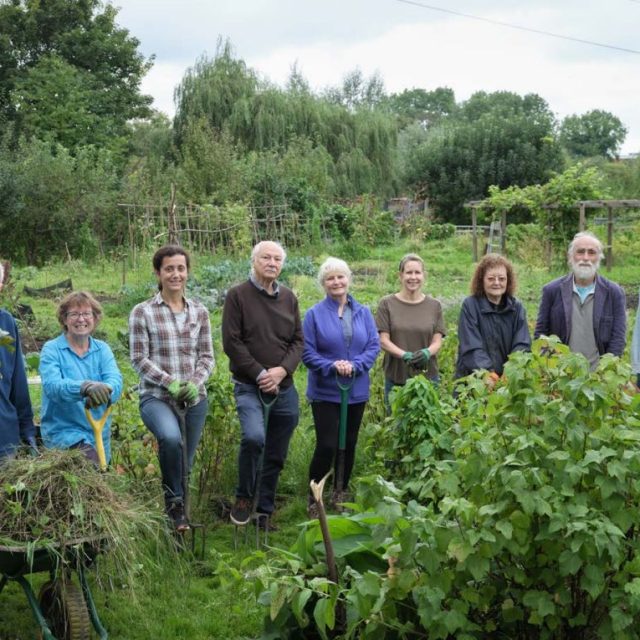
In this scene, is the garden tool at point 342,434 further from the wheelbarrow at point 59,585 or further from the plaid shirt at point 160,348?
the wheelbarrow at point 59,585

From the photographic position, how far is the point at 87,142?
32.6 m

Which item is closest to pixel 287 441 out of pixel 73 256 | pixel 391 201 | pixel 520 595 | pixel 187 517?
pixel 187 517

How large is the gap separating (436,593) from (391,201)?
34160 mm

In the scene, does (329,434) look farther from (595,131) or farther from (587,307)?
(595,131)

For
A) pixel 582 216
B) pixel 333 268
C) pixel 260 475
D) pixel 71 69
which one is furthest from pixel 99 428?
pixel 71 69

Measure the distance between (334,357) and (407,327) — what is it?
58 cm

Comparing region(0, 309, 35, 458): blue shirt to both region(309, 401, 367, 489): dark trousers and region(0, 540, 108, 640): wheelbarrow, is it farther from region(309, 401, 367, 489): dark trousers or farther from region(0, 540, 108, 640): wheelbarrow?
region(309, 401, 367, 489): dark trousers

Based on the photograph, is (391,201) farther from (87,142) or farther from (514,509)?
(514,509)

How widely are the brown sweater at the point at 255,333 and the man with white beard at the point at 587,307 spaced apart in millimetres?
1684

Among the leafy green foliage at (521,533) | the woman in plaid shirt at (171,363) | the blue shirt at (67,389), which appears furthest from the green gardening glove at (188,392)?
the leafy green foliage at (521,533)

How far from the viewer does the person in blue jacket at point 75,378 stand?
4672 mm

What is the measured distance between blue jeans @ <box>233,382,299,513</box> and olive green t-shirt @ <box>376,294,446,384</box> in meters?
0.86

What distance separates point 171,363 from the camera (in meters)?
5.18

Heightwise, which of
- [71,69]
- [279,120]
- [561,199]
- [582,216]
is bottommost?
[582,216]
